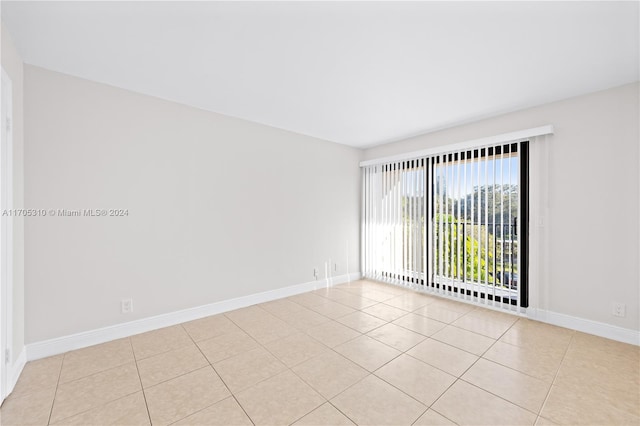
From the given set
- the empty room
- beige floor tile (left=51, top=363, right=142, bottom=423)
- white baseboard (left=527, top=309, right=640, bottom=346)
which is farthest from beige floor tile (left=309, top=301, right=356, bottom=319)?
white baseboard (left=527, top=309, right=640, bottom=346)

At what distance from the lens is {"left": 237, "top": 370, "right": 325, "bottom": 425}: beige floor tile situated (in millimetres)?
1734

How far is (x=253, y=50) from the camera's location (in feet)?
7.20

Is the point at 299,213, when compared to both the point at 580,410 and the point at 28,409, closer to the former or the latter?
the point at 28,409

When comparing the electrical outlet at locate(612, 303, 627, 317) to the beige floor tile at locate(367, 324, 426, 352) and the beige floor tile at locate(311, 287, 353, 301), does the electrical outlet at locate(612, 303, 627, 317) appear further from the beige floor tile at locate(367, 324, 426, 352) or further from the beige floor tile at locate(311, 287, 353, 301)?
the beige floor tile at locate(311, 287, 353, 301)

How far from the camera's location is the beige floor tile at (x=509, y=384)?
1.88m

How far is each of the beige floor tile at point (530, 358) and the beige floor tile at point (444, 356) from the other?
220 mm

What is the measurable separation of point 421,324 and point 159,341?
2864 millimetres

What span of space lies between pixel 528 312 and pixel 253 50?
4190mm

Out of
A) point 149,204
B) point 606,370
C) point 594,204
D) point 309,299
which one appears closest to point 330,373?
point 309,299

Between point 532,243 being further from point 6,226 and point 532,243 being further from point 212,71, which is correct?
point 6,226

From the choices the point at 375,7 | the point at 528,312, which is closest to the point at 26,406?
the point at 375,7

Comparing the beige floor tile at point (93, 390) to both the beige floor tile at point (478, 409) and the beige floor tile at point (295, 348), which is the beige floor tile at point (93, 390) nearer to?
the beige floor tile at point (295, 348)

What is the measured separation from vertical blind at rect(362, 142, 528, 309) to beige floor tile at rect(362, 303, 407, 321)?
0.99m

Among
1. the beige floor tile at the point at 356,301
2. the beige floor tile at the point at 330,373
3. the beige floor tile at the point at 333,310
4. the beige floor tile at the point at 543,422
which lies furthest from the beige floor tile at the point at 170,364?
the beige floor tile at the point at 543,422
